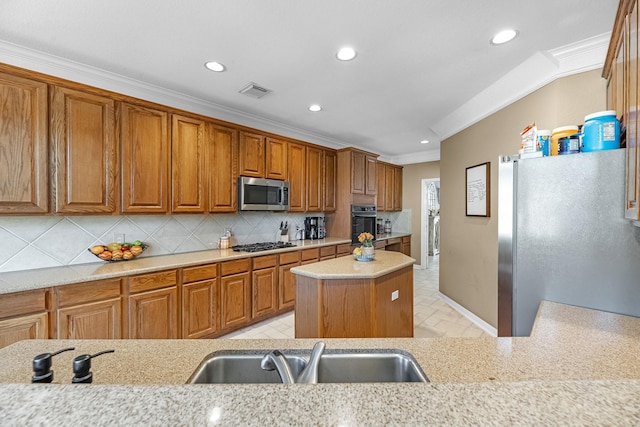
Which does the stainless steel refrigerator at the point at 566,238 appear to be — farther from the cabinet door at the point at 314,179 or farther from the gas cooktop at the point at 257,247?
the cabinet door at the point at 314,179

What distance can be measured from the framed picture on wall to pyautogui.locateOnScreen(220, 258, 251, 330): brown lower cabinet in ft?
9.06

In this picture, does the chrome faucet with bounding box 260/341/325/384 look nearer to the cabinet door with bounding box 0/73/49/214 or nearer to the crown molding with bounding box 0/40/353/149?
the cabinet door with bounding box 0/73/49/214

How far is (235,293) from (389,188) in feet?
13.4

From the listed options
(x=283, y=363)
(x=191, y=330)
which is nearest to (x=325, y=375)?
(x=283, y=363)

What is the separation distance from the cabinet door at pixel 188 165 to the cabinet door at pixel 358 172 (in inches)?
94.1

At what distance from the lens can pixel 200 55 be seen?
2.14m

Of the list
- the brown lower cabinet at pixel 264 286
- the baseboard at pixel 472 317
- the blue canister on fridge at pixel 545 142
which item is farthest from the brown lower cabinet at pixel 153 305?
the baseboard at pixel 472 317

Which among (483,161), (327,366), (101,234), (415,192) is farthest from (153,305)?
(415,192)

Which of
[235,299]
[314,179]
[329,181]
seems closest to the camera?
[235,299]

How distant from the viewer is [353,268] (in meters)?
2.23

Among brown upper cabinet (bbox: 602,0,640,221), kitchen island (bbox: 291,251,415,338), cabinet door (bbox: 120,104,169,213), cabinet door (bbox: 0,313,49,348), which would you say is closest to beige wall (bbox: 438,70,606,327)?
brown upper cabinet (bbox: 602,0,640,221)

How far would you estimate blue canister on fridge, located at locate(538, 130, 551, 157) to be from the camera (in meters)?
1.39

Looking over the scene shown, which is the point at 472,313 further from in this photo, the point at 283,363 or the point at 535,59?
the point at 283,363

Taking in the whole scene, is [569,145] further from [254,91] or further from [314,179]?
[314,179]
